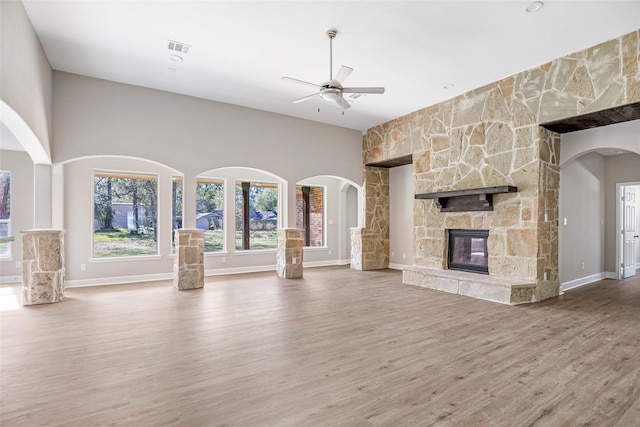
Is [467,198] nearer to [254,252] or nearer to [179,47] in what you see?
[254,252]

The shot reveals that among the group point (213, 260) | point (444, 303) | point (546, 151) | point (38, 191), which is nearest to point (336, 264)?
point (213, 260)

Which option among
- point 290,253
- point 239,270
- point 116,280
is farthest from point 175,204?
point 290,253

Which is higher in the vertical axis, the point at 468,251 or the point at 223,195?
the point at 223,195

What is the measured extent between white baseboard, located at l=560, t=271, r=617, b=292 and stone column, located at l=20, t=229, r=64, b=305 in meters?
8.45

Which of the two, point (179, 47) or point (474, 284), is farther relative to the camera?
point (474, 284)

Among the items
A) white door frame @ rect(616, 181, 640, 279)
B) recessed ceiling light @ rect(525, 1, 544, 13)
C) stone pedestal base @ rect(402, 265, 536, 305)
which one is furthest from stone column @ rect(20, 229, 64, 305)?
Result: white door frame @ rect(616, 181, 640, 279)

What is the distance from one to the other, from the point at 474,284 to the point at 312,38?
4519mm

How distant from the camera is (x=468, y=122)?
626 centimetres

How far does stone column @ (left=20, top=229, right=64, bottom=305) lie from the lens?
5.04 m

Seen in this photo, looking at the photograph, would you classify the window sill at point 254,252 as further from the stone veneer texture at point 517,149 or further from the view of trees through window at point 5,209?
the view of trees through window at point 5,209

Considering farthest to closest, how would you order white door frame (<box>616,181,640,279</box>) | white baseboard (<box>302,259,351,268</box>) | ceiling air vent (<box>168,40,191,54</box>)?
white baseboard (<box>302,259,351,268</box>)
white door frame (<box>616,181,640,279</box>)
ceiling air vent (<box>168,40,191,54</box>)

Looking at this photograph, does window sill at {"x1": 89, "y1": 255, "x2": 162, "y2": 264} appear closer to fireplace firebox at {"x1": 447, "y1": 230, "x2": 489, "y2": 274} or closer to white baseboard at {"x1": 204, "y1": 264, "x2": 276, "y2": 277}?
white baseboard at {"x1": 204, "y1": 264, "x2": 276, "y2": 277}

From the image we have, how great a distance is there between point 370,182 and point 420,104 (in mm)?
2510

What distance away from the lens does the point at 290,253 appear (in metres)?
7.45
